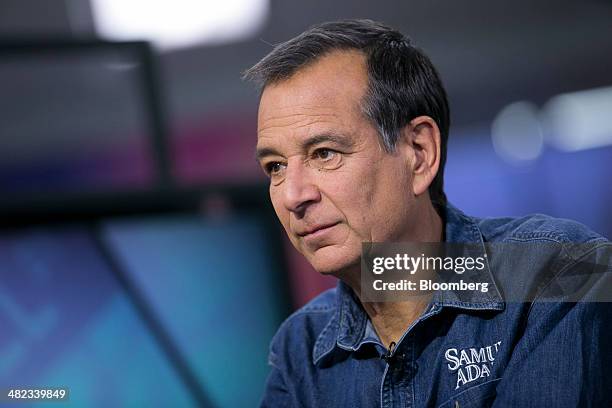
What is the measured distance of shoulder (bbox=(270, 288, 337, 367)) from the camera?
1.29 meters

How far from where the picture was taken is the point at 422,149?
1199 mm

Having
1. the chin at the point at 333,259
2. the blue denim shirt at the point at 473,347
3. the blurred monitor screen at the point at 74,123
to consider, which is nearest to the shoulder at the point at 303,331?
the blue denim shirt at the point at 473,347

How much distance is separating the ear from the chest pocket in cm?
30

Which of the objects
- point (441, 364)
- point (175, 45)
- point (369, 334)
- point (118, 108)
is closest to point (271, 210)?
point (369, 334)

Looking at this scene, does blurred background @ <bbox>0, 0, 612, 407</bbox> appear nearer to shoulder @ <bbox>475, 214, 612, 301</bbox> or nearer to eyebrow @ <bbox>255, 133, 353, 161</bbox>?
eyebrow @ <bbox>255, 133, 353, 161</bbox>

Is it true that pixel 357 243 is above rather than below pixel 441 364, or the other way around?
above

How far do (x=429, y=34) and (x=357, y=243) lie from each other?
2653 mm

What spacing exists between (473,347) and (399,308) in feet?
0.44

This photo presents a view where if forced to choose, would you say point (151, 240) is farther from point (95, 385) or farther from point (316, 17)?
point (316, 17)

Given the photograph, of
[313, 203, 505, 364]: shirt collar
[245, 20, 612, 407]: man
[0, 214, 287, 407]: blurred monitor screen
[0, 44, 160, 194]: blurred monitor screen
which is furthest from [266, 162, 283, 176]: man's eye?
[0, 44, 160, 194]: blurred monitor screen

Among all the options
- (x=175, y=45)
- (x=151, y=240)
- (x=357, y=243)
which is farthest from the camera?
(x=175, y=45)

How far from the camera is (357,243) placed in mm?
1124

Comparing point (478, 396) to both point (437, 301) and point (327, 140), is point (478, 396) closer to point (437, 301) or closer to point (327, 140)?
point (437, 301)

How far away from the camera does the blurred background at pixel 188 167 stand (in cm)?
165
